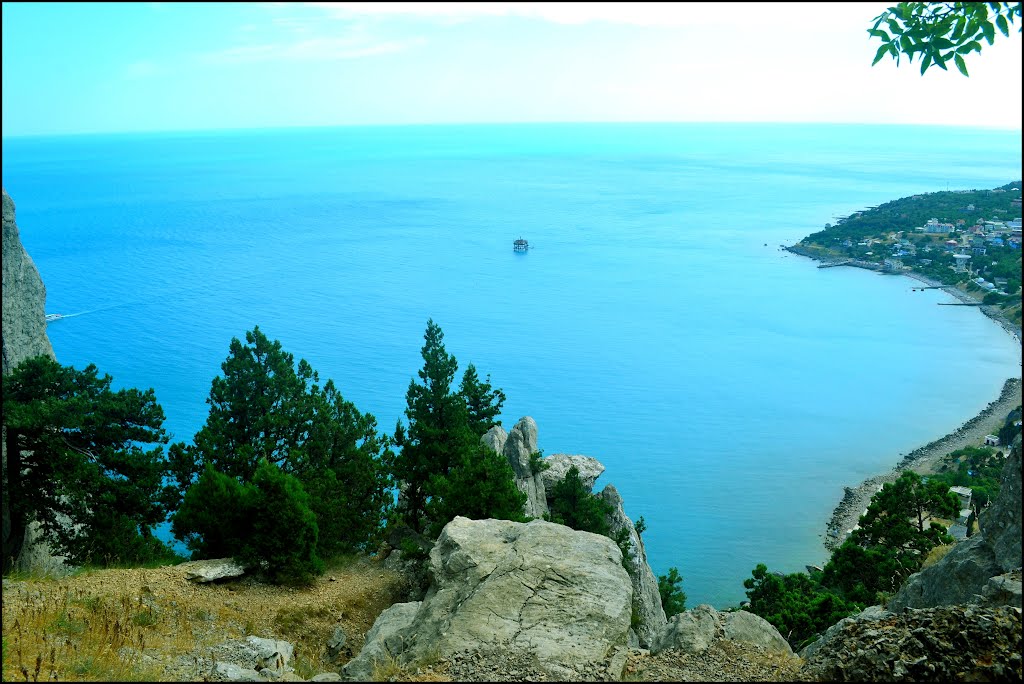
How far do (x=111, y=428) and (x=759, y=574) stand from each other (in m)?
20.5

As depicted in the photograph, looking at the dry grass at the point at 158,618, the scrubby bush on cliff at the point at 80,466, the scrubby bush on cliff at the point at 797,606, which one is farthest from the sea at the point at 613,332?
the dry grass at the point at 158,618

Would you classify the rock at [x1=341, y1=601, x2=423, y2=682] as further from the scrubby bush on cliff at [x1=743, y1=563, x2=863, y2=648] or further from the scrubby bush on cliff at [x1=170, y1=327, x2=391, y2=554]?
the scrubby bush on cliff at [x1=743, y1=563, x2=863, y2=648]

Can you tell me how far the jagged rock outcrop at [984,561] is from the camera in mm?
8289

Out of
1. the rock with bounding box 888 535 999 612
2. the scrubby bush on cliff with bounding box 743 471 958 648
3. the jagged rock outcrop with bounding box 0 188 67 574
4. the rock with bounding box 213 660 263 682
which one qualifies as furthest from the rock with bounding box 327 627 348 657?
the jagged rock outcrop with bounding box 0 188 67 574

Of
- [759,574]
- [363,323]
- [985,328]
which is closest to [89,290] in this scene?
[363,323]

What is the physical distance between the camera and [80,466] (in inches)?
714

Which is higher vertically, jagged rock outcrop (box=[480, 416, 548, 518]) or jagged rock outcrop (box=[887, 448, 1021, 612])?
jagged rock outcrop (box=[887, 448, 1021, 612])

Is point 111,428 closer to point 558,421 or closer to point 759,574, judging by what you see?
point 759,574

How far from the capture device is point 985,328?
74000 millimetres

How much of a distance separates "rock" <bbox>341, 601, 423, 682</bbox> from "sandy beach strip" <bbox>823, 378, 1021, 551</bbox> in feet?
107

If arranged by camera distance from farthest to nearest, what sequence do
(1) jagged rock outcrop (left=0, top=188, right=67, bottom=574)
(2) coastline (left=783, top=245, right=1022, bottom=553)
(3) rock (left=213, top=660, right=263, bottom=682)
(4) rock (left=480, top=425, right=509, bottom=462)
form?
(2) coastline (left=783, top=245, right=1022, bottom=553)
(1) jagged rock outcrop (left=0, top=188, right=67, bottom=574)
(4) rock (left=480, top=425, right=509, bottom=462)
(3) rock (left=213, top=660, right=263, bottom=682)

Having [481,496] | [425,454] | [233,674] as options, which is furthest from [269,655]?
[425,454]

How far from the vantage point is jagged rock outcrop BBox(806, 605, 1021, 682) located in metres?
6.02

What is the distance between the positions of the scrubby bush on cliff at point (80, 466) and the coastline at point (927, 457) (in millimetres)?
30556
